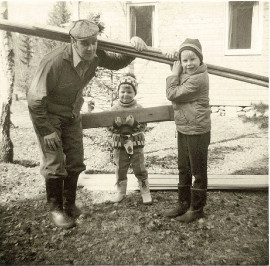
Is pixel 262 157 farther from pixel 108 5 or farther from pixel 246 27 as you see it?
pixel 108 5

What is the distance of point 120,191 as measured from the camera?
3438 mm

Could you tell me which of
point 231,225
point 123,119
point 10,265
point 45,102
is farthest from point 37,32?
point 231,225

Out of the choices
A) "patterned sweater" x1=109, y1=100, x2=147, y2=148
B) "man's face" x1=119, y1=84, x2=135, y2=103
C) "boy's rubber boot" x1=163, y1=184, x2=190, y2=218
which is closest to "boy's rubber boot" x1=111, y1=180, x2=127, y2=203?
"patterned sweater" x1=109, y1=100, x2=147, y2=148

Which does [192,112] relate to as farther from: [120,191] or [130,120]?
[120,191]

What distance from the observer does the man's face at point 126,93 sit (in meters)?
3.14

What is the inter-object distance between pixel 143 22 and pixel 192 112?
463cm

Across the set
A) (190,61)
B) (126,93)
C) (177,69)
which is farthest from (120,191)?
(190,61)

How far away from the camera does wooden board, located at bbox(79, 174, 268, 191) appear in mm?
3750

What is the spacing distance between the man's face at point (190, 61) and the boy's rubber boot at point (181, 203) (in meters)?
1.10

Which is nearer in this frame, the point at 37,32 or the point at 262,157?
the point at 37,32

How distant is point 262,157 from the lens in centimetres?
509

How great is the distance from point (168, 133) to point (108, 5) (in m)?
2.88

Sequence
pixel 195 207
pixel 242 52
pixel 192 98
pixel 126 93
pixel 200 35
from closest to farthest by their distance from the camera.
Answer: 1. pixel 192 98
2. pixel 195 207
3. pixel 126 93
4. pixel 242 52
5. pixel 200 35

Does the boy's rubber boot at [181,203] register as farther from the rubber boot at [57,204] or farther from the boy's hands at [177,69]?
the boy's hands at [177,69]
